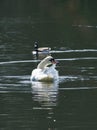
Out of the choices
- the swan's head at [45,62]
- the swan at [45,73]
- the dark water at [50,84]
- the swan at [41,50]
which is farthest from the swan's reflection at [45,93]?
the swan at [41,50]

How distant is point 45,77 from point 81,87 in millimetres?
2470

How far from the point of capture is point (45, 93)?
85.5 feet

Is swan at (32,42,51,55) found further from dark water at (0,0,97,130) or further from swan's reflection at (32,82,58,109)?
swan's reflection at (32,82,58,109)

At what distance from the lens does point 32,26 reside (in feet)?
200

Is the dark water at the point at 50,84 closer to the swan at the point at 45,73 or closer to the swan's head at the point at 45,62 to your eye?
the swan at the point at 45,73

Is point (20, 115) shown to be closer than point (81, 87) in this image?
Yes

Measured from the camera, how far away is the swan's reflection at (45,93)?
939 inches

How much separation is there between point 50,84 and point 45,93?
8.92ft

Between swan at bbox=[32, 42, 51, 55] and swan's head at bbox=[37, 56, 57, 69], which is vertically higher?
swan's head at bbox=[37, 56, 57, 69]

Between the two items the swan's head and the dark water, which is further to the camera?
the swan's head

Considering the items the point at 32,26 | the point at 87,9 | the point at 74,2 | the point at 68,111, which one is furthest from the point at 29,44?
the point at 74,2

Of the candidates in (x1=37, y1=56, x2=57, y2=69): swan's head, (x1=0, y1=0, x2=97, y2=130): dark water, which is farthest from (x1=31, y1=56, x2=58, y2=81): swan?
(x1=0, y1=0, x2=97, y2=130): dark water

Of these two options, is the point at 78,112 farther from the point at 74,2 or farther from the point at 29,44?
the point at 74,2

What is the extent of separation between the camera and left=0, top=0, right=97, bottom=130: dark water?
2093 cm
